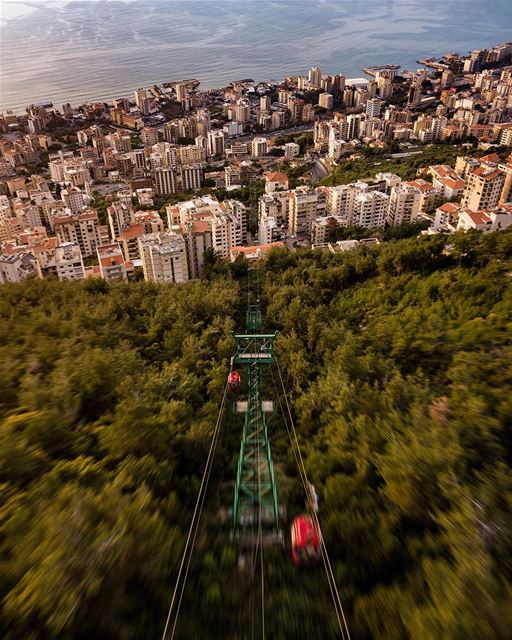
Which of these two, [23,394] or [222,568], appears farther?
[23,394]

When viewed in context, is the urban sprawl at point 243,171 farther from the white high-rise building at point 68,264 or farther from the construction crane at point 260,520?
the construction crane at point 260,520

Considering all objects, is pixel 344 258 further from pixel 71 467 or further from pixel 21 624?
pixel 21 624

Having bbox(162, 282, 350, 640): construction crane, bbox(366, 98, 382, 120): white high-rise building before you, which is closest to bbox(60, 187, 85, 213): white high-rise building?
bbox(162, 282, 350, 640): construction crane

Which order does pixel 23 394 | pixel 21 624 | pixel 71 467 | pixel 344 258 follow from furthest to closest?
pixel 344 258 < pixel 23 394 < pixel 71 467 < pixel 21 624

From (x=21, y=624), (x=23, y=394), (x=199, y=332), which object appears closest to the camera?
(x=21, y=624)

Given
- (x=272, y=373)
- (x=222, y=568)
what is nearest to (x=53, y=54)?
(x=272, y=373)

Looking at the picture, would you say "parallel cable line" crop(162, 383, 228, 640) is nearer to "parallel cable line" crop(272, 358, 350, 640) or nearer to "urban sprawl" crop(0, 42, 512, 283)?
"parallel cable line" crop(272, 358, 350, 640)

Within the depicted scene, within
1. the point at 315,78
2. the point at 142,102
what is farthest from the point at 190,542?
the point at 315,78
